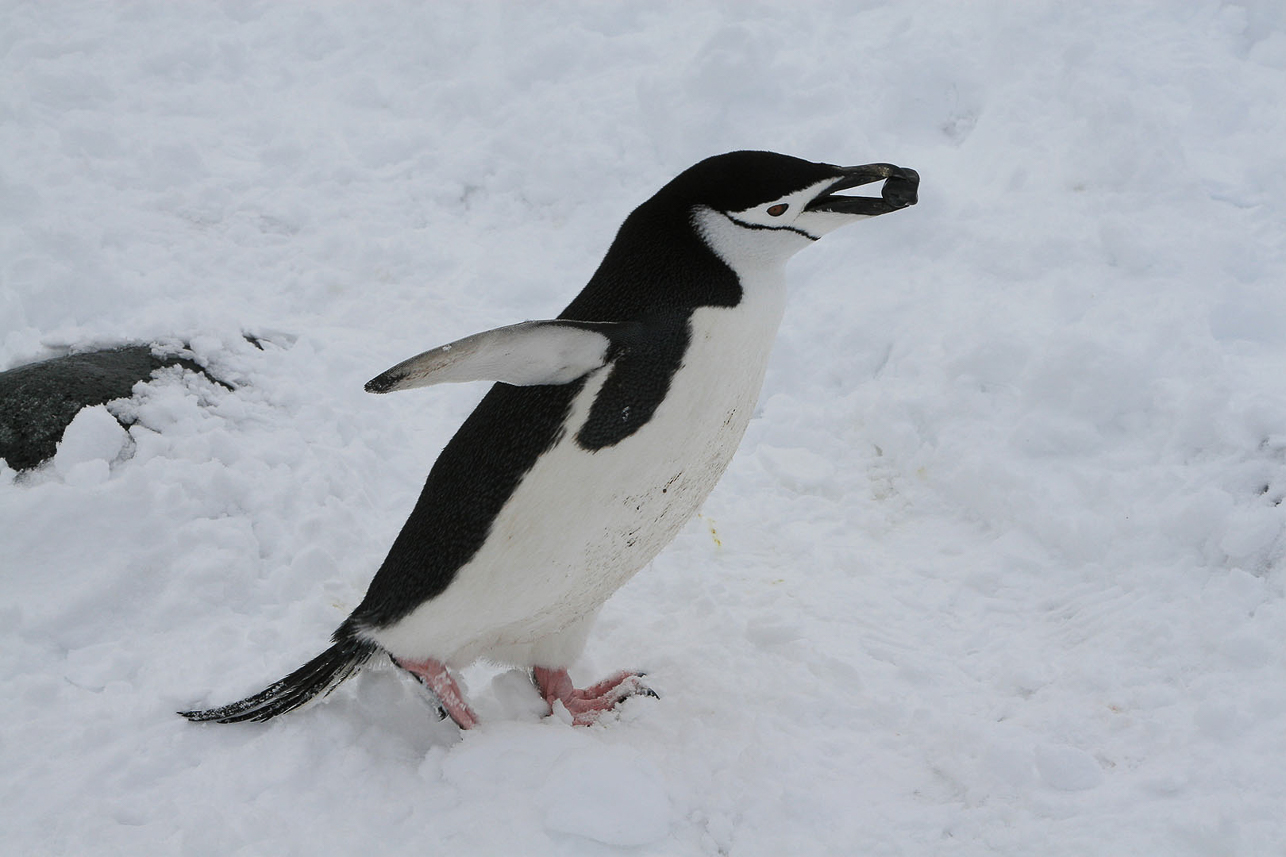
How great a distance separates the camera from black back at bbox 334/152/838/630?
62.6 inches

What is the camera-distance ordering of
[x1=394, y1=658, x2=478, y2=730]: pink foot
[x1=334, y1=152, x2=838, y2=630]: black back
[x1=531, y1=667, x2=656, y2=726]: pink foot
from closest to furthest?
[x1=334, y1=152, x2=838, y2=630]: black back < [x1=394, y1=658, x2=478, y2=730]: pink foot < [x1=531, y1=667, x2=656, y2=726]: pink foot

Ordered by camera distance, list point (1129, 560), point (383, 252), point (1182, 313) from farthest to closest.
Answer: point (383, 252) → point (1182, 313) → point (1129, 560)

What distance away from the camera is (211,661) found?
1.82 m

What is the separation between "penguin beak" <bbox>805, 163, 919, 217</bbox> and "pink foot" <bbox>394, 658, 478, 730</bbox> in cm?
98

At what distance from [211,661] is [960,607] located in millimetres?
1501

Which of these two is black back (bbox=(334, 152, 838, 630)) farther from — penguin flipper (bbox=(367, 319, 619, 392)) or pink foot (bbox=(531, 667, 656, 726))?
pink foot (bbox=(531, 667, 656, 726))

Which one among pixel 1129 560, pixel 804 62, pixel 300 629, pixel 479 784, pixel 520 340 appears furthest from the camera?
pixel 804 62

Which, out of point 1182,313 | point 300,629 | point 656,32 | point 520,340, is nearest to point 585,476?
point 520,340

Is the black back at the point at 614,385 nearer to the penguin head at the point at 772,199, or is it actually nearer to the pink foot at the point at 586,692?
the penguin head at the point at 772,199

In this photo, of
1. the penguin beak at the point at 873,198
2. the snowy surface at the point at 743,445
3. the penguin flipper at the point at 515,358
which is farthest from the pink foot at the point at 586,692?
the penguin beak at the point at 873,198

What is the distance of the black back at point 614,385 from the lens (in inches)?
62.6

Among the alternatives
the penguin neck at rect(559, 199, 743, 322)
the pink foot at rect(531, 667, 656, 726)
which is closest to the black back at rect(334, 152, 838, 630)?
the penguin neck at rect(559, 199, 743, 322)

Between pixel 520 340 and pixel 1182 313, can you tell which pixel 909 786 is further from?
pixel 1182 313

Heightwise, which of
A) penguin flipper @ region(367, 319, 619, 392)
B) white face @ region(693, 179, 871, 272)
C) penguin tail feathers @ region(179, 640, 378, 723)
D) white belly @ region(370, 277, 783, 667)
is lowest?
penguin tail feathers @ region(179, 640, 378, 723)
